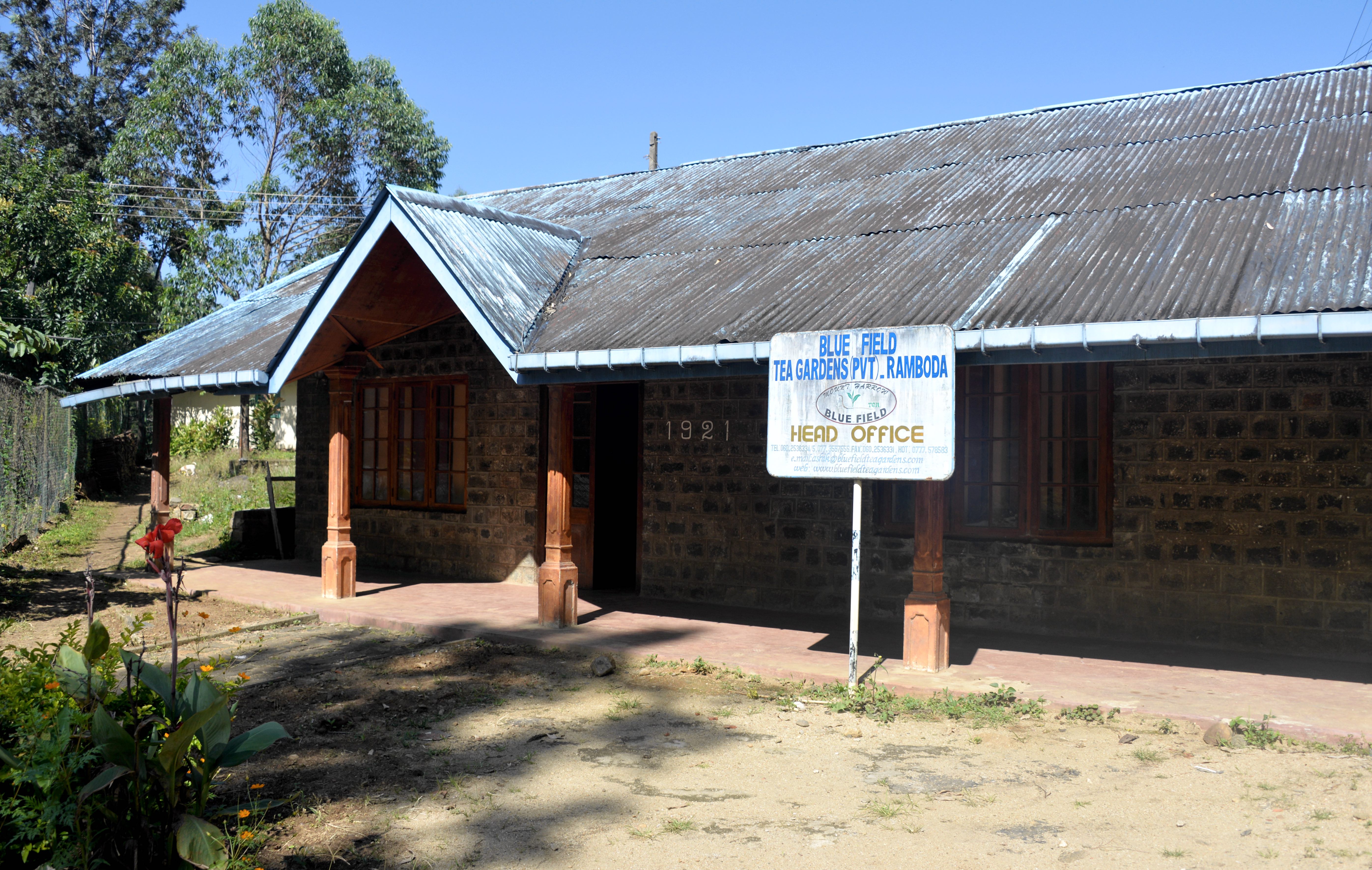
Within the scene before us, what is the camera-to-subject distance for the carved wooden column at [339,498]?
10641mm

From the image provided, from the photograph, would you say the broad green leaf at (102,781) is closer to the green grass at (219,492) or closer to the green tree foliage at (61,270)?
the green grass at (219,492)

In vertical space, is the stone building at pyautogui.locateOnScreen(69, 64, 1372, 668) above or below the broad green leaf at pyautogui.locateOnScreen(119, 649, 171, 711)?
above

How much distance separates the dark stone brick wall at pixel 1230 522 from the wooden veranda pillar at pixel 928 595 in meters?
1.89

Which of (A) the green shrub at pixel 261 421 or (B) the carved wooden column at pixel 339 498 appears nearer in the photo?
(B) the carved wooden column at pixel 339 498

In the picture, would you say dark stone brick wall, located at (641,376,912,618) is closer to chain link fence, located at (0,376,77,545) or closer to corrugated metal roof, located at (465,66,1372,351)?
corrugated metal roof, located at (465,66,1372,351)

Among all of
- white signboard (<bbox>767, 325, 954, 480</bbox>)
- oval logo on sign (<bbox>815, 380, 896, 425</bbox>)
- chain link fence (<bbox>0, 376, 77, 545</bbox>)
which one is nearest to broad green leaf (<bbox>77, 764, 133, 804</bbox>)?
Answer: white signboard (<bbox>767, 325, 954, 480</bbox>)

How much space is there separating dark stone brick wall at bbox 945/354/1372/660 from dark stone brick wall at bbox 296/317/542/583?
5.51 meters

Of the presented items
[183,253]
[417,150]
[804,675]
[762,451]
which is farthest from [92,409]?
[804,675]

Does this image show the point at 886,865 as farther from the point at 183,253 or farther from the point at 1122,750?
the point at 183,253

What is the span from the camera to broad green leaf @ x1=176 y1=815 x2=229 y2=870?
11.7 ft

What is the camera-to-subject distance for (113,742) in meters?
3.56

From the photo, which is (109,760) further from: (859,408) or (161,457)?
(161,457)

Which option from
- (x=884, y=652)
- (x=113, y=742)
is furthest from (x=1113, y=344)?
(x=113, y=742)

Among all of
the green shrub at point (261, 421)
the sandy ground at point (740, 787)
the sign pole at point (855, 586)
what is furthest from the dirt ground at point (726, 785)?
the green shrub at point (261, 421)
